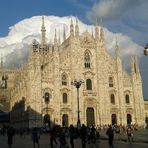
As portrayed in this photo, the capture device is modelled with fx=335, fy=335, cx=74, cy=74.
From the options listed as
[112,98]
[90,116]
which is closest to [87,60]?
[112,98]

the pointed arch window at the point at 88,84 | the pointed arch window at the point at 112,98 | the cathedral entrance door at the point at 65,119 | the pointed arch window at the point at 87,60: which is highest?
the pointed arch window at the point at 87,60

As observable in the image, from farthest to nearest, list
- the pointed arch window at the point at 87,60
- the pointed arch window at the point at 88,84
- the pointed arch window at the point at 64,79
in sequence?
the pointed arch window at the point at 87,60 → the pointed arch window at the point at 88,84 → the pointed arch window at the point at 64,79

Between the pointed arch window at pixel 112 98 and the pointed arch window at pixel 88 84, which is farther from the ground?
the pointed arch window at pixel 88 84

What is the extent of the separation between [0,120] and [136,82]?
3561 centimetres

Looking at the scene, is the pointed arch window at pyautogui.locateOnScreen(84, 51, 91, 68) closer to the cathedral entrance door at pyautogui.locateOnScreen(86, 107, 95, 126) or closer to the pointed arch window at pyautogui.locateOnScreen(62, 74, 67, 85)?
the pointed arch window at pyautogui.locateOnScreen(62, 74, 67, 85)

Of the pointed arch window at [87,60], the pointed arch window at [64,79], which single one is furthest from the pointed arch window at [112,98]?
the pointed arch window at [64,79]

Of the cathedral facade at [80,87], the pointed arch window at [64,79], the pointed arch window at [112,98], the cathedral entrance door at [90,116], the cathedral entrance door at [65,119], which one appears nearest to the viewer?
the cathedral facade at [80,87]

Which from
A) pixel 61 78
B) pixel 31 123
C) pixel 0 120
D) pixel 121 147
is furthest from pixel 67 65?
pixel 121 147

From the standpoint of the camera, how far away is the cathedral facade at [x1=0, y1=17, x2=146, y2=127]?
58.8 metres

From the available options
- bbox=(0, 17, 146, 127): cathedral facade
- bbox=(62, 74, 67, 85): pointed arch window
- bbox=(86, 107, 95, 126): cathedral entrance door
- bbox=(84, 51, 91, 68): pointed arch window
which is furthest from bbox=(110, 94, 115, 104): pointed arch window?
bbox=(62, 74, 67, 85): pointed arch window

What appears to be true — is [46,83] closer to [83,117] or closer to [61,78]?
[61,78]

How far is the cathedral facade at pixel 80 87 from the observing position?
58750mm

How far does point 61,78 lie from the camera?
61312mm

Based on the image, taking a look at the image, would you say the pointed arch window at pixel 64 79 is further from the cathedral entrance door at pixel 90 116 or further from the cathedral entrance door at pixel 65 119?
the cathedral entrance door at pixel 90 116
